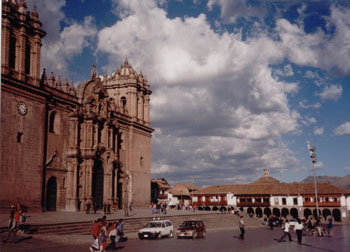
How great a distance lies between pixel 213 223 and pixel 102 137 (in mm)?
15238

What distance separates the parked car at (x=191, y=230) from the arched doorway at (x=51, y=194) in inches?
603

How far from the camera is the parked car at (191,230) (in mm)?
23984

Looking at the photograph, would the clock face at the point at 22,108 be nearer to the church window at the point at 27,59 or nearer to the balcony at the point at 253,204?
the church window at the point at 27,59

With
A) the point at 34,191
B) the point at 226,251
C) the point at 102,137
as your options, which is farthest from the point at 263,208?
the point at 226,251

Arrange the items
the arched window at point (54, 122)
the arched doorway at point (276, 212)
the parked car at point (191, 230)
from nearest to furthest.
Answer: the parked car at point (191, 230) → the arched window at point (54, 122) → the arched doorway at point (276, 212)

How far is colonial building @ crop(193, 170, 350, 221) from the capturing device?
2726 inches

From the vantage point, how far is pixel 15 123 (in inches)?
1182

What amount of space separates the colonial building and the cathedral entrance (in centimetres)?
3636

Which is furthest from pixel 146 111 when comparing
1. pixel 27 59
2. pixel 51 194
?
pixel 27 59

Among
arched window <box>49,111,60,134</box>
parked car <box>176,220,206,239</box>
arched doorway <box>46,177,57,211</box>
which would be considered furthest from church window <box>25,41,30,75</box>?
parked car <box>176,220,206,239</box>

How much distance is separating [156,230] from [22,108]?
15566 mm

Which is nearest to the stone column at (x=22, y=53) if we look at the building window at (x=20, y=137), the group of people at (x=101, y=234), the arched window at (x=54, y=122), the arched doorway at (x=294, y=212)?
the building window at (x=20, y=137)

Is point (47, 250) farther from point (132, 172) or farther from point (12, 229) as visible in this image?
point (132, 172)

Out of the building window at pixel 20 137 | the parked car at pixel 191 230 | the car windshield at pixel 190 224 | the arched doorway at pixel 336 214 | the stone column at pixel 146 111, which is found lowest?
the arched doorway at pixel 336 214
